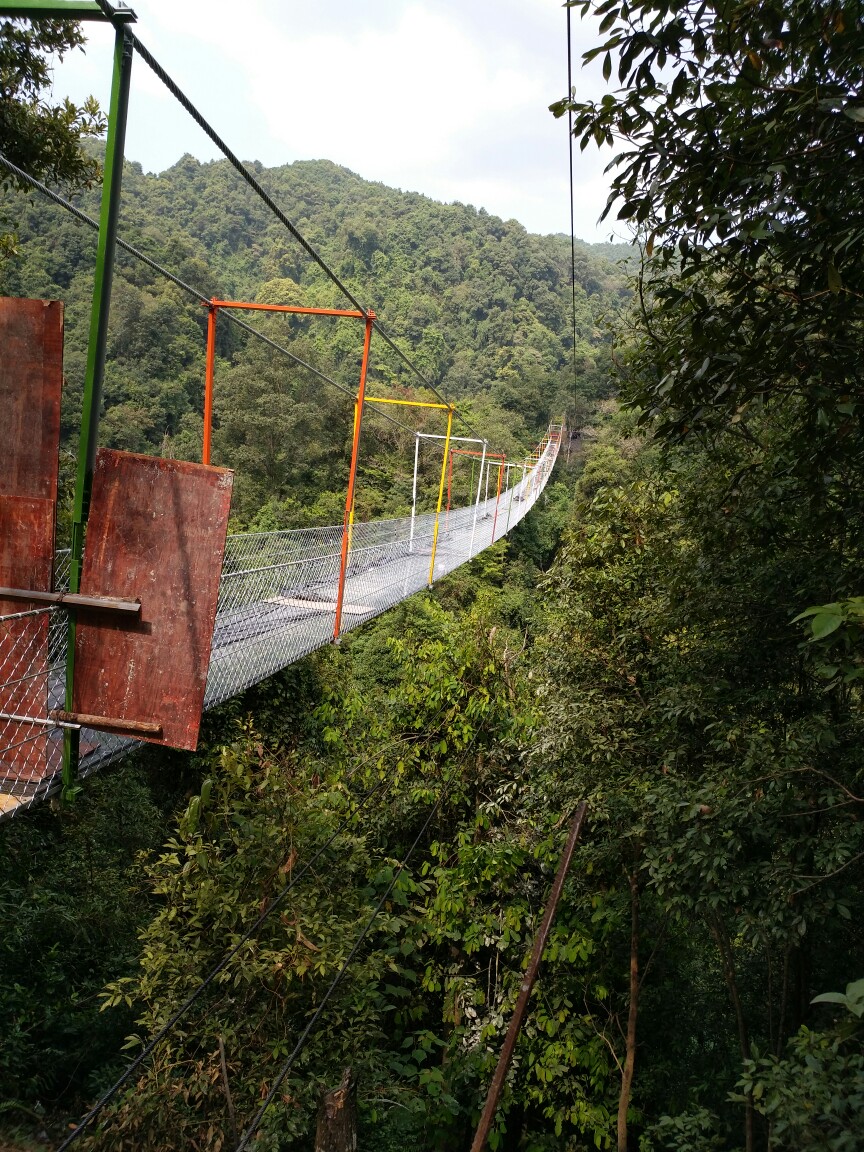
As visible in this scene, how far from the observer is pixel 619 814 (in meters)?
3.12

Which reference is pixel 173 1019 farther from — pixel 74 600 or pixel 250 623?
pixel 250 623

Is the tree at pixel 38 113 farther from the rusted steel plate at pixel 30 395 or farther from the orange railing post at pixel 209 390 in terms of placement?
the rusted steel plate at pixel 30 395

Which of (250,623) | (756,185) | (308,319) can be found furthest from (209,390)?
(308,319)

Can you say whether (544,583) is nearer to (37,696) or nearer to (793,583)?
(793,583)

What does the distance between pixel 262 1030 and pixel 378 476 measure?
40.8 ft

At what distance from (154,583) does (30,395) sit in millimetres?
363

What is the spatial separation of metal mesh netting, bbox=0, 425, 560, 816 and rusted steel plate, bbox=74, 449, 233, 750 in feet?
0.33

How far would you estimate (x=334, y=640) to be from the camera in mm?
3502

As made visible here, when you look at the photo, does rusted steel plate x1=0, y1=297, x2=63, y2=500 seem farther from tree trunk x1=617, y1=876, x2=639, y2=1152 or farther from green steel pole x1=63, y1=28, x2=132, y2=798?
tree trunk x1=617, y1=876, x2=639, y2=1152

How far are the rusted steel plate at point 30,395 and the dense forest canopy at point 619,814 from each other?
1.15m

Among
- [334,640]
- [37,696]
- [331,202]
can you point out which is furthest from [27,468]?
[331,202]

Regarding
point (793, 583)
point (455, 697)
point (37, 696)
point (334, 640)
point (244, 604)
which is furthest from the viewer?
point (455, 697)

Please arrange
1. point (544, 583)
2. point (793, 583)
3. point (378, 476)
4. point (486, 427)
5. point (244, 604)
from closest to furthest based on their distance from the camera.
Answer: point (793, 583) < point (244, 604) < point (544, 583) < point (378, 476) < point (486, 427)

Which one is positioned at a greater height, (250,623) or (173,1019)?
(250,623)
